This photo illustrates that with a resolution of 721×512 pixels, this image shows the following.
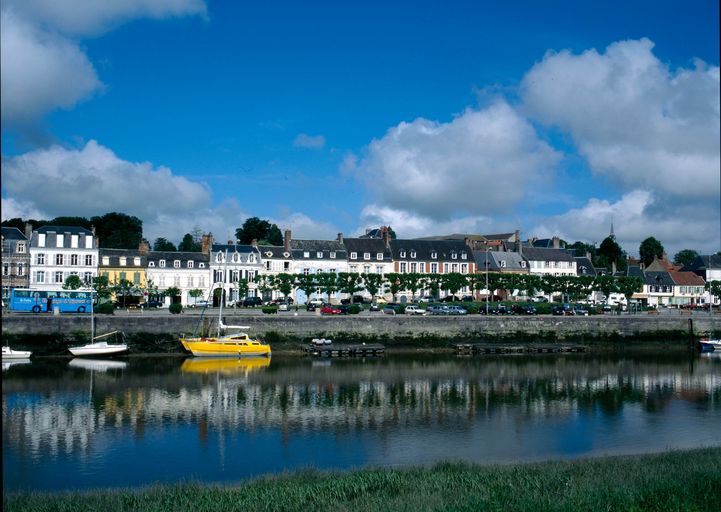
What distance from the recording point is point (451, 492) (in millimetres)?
14508

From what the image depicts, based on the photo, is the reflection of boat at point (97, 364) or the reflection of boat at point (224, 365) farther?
the reflection of boat at point (224, 365)

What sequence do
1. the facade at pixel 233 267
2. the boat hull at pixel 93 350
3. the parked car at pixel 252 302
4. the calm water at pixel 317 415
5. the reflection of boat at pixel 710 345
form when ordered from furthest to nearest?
the facade at pixel 233 267 < the parked car at pixel 252 302 < the reflection of boat at pixel 710 345 < the boat hull at pixel 93 350 < the calm water at pixel 317 415

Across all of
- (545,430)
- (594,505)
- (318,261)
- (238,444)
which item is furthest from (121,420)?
(318,261)

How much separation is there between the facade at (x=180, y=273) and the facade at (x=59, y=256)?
557 cm

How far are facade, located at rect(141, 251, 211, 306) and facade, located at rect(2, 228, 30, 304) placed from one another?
1119cm

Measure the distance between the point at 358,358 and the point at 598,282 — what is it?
125ft

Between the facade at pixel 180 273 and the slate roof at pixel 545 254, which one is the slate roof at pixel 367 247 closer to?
the facade at pixel 180 273

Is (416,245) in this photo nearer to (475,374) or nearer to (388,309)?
(388,309)

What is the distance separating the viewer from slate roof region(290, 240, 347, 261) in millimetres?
74562

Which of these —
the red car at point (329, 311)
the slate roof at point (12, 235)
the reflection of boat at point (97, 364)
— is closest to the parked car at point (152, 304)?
the slate roof at point (12, 235)

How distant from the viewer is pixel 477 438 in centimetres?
2450

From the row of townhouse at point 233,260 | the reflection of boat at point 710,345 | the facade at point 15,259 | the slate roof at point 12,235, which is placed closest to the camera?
the reflection of boat at point 710,345

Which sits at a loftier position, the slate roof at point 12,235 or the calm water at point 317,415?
the slate roof at point 12,235

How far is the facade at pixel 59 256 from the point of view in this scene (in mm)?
65625
